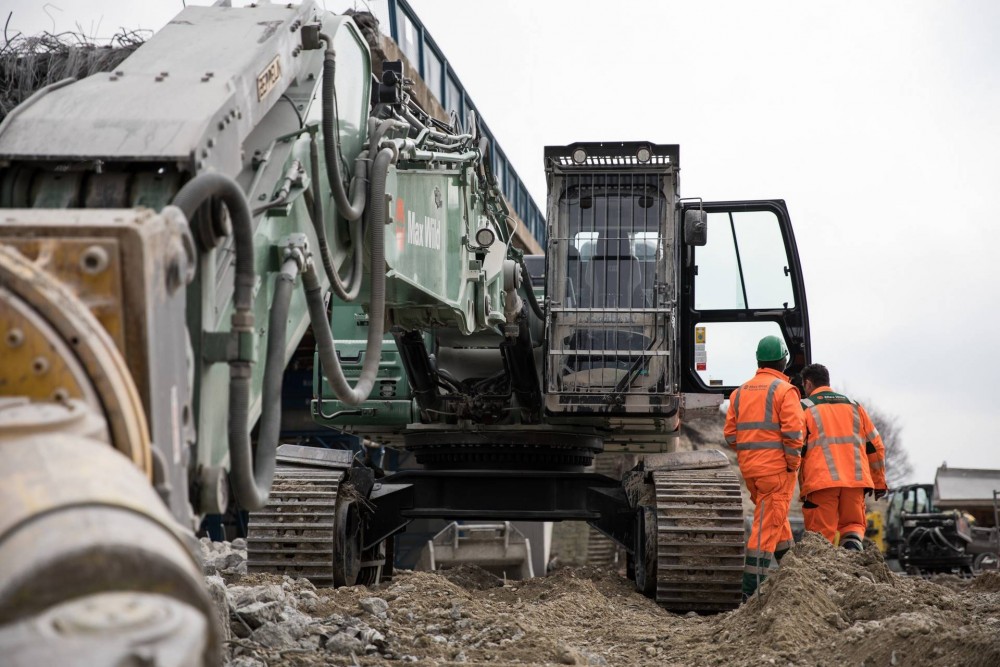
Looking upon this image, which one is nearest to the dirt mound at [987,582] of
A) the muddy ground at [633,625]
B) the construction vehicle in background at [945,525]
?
the muddy ground at [633,625]

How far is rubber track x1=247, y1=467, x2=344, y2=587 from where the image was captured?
8.33 m

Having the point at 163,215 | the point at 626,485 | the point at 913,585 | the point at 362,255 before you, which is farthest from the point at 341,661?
the point at 626,485

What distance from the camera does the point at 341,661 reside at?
210 inches

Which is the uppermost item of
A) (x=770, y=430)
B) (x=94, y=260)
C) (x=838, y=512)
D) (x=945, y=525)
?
(x=94, y=260)

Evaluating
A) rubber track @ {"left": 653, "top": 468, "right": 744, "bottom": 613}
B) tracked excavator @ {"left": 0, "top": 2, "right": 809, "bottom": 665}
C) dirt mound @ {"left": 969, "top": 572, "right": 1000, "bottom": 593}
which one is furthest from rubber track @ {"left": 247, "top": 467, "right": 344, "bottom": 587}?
dirt mound @ {"left": 969, "top": 572, "right": 1000, "bottom": 593}

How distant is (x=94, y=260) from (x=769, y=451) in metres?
5.76

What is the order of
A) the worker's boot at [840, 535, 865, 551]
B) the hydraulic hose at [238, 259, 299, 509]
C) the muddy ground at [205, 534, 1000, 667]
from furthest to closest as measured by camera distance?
the worker's boot at [840, 535, 865, 551] < the muddy ground at [205, 534, 1000, 667] < the hydraulic hose at [238, 259, 299, 509]

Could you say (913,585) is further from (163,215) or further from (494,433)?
(163,215)

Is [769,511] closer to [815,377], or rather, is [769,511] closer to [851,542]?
[851,542]

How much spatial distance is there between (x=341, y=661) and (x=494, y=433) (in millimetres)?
3955

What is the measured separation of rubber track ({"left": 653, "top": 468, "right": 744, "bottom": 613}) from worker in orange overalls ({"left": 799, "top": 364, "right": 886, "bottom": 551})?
1.75ft

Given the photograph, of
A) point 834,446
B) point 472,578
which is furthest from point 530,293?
point 472,578

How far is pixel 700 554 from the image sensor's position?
8141 mm

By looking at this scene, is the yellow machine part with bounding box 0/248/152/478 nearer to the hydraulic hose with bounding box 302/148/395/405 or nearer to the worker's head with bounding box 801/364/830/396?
the hydraulic hose with bounding box 302/148/395/405
